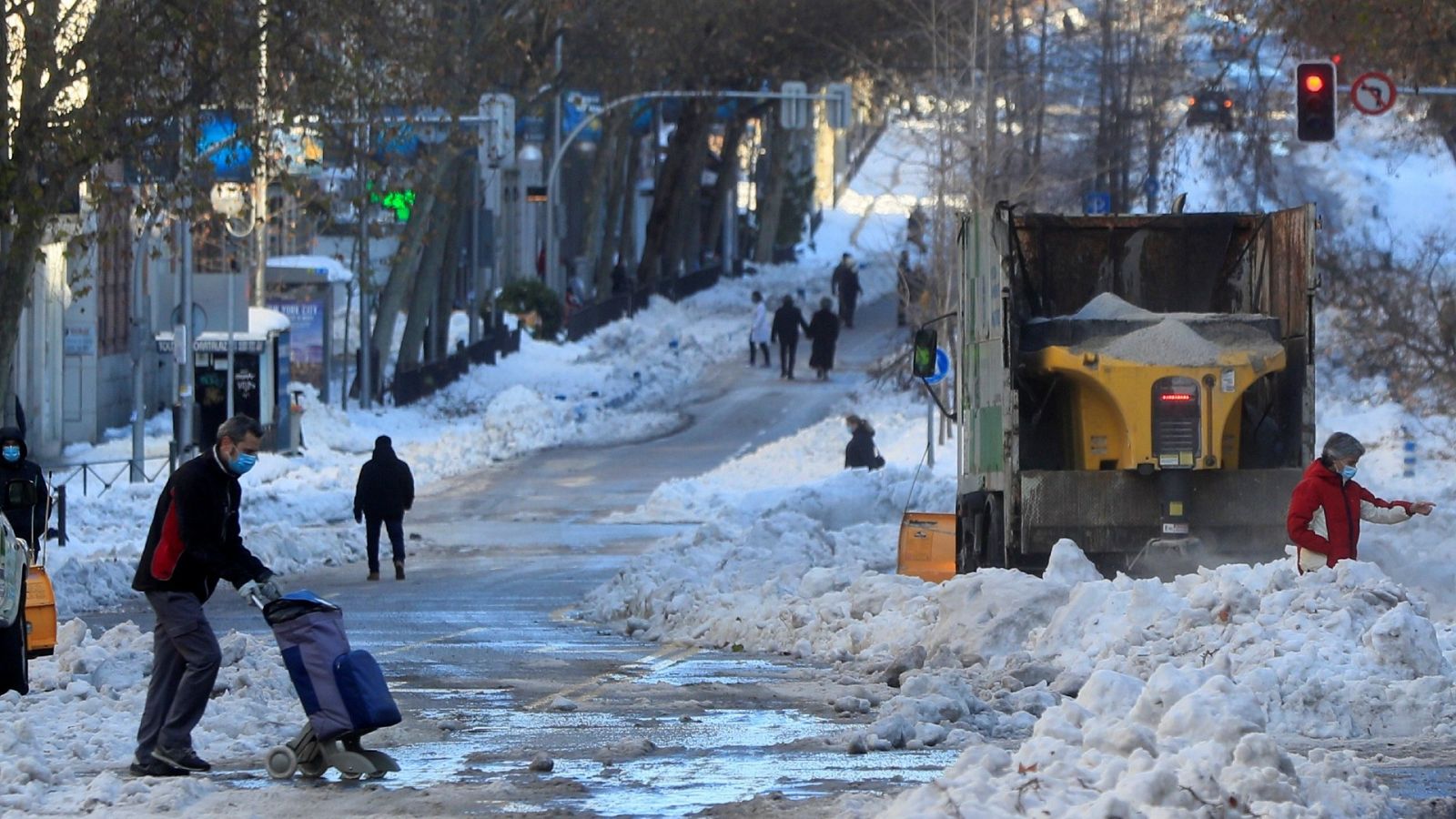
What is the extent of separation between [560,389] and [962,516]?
98.6 feet

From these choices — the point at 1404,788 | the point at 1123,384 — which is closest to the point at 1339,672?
the point at 1404,788

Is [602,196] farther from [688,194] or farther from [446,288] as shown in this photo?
[446,288]

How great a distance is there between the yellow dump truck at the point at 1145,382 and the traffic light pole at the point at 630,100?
2489 centimetres

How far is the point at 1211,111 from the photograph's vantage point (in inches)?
1305

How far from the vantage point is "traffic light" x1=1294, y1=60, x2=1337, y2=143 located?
25438 mm

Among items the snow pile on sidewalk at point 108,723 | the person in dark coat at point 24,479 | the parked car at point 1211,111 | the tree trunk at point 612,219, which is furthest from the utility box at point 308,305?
the snow pile on sidewalk at point 108,723

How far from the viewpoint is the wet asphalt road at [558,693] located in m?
9.62

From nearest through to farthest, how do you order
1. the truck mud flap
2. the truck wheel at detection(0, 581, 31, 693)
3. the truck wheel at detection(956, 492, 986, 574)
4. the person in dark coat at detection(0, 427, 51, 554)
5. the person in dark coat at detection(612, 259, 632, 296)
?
the truck wheel at detection(0, 581, 31, 693) → the person in dark coat at detection(0, 427, 51, 554) → the truck mud flap → the truck wheel at detection(956, 492, 986, 574) → the person in dark coat at detection(612, 259, 632, 296)

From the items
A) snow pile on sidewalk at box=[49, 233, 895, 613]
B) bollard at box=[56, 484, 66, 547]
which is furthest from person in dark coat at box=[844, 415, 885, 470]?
bollard at box=[56, 484, 66, 547]

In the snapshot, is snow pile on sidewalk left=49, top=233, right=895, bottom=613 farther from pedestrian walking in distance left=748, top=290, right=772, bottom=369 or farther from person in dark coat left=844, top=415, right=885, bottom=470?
person in dark coat left=844, top=415, right=885, bottom=470

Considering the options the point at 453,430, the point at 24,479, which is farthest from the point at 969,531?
the point at 453,430

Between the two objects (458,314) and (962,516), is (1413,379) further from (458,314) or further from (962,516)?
(458,314)

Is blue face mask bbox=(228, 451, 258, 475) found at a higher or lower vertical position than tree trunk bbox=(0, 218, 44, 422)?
lower

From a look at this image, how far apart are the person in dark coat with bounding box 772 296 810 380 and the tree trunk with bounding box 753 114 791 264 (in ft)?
82.9
